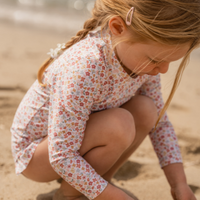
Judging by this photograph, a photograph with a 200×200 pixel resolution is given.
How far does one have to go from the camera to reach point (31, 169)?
127 centimetres

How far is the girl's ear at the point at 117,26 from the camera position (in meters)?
1.11

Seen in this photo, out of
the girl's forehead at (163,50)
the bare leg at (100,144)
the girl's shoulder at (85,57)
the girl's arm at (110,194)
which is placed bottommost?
the girl's arm at (110,194)

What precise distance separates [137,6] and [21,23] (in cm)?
459

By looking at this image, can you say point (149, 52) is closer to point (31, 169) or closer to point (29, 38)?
point (31, 169)

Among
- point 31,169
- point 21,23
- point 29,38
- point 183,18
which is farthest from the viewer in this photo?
point 21,23

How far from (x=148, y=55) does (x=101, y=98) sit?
267mm

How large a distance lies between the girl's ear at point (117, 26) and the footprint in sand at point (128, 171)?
0.78 m

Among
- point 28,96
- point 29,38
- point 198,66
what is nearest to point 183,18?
point 28,96

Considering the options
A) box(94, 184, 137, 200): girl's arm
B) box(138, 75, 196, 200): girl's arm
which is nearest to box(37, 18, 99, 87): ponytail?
box(138, 75, 196, 200): girl's arm

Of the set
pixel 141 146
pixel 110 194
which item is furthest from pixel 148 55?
pixel 141 146

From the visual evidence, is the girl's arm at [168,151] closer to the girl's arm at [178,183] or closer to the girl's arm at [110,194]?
the girl's arm at [178,183]

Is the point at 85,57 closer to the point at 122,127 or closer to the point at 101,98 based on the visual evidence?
the point at 101,98

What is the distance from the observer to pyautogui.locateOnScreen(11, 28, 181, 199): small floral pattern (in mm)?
1109

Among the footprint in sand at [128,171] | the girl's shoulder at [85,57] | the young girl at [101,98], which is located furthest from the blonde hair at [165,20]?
the footprint in sand at [128,171]
